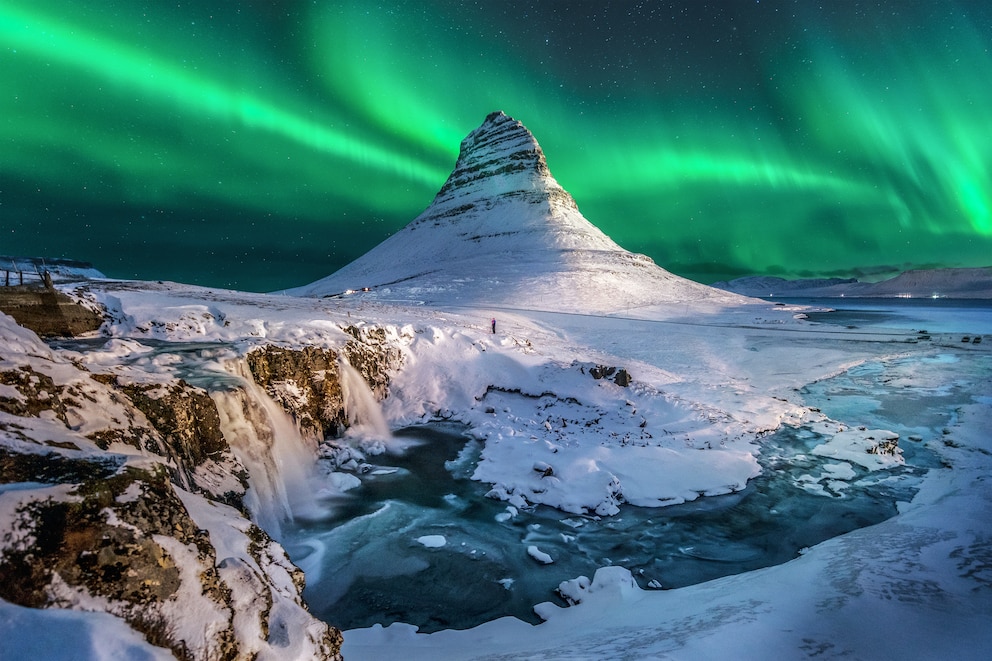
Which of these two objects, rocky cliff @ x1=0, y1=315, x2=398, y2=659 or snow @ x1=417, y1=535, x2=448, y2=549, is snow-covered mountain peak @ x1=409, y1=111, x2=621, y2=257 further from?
rocky cliff @ x1=0, y1=315, x2=398, y2=659

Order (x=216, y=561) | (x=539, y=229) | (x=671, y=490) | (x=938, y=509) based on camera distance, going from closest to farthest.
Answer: (x=216, y=561) → (x=938, y=509) → (x=671, y=490) → (x=539, y=229)

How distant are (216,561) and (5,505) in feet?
4.24

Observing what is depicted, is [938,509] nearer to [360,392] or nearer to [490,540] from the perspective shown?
[490,540]

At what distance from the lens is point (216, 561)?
3.29 m

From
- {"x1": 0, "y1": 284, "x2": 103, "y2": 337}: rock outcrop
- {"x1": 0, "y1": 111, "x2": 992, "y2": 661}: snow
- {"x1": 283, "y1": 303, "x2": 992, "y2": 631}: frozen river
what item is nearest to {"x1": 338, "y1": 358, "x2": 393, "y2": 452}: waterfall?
{"x1": 0, "y1": 111, "x2": 992, "y2": 661}: snow

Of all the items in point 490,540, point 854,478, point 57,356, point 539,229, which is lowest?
point 490,540

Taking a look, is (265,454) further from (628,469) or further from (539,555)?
(628,469)

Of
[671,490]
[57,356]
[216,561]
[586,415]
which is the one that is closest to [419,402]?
[586,415]

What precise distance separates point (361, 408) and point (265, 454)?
4900 mm

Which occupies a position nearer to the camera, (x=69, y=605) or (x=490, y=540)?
(x=69, y=605)

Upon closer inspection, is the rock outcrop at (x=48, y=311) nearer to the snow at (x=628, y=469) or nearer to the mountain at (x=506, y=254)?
the snow at (x=628, y=469)

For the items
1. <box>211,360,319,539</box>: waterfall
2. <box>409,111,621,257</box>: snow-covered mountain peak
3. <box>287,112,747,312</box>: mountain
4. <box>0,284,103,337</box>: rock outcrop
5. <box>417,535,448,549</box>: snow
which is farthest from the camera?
<box>409,111,621,257</box>: snow-covered mountain peak

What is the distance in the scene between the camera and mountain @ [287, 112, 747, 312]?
2522 inches

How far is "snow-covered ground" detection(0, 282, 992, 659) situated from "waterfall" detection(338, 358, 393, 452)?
91 centimetres
